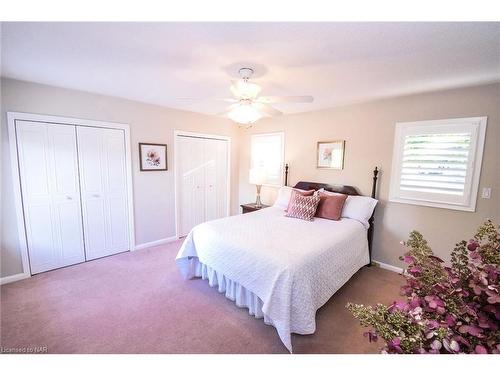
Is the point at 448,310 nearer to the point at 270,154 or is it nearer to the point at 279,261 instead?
the point at 279,261

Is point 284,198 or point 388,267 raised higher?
point 284,198

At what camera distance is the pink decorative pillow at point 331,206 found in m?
2.88

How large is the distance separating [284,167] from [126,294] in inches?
119

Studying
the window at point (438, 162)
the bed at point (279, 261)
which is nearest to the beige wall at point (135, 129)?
the bed at point (279, 261)

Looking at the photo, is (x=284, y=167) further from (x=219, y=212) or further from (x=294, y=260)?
(x=294, y=260)

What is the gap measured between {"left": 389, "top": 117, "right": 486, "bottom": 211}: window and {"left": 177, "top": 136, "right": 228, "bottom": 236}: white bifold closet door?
2.99m

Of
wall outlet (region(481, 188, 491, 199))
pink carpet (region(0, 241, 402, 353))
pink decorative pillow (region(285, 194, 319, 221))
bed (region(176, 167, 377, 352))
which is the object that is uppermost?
wall outlet (region(481, 188, 491, 199))

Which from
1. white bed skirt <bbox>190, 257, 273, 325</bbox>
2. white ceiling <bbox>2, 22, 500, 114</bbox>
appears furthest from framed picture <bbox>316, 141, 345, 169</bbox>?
white bed skirt <bbox>190, 257, 273, 325</bbox>

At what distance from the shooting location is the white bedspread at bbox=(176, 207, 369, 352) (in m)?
1.70

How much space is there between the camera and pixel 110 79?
2.39 m

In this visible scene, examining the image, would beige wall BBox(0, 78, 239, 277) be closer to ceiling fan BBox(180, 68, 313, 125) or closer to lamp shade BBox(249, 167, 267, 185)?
lamp shade BBox(249, 167, 267, 185)

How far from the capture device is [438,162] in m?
2.59

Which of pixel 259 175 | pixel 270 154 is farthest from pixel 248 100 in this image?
pixel 270 154

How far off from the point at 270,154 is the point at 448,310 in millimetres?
3686
